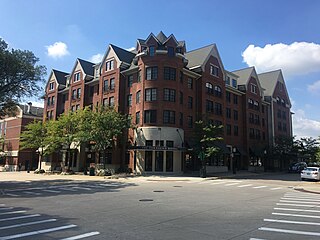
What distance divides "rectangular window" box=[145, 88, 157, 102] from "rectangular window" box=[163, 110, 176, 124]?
232 centimetres

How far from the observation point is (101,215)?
9.80m

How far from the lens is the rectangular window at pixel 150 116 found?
1464 inches

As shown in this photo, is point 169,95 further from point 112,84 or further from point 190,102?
point 112,84

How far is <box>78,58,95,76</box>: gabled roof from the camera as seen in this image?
50791 mm

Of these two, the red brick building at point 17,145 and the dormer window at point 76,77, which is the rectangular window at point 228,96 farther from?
the red brick building at point 17,145

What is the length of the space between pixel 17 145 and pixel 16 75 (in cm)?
4089

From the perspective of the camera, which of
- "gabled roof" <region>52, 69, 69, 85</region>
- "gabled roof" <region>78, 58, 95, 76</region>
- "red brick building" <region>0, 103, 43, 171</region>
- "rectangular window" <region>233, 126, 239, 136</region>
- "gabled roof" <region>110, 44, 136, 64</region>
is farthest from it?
"red brick building" <region>0, 103, 43, 171</region>

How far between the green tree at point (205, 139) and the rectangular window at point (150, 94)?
6.77m

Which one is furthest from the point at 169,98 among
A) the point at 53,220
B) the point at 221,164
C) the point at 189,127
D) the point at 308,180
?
the point at 53,220

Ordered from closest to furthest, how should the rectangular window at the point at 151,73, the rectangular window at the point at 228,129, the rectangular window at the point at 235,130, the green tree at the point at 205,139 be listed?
the green tree at the point at 205,139 → the rectangular window at the point at 151,73 → the rectangular window at the point at 228,129 → the rectangular window at the point at 235,130

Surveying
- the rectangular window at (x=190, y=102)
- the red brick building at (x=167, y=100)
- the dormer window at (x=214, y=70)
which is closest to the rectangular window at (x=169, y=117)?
the red brick building at (x=167, y=100)

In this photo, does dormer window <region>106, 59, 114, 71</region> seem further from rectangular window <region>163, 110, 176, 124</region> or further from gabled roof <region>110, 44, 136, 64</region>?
rectangular window <region>163, 110, 176, 124</region>

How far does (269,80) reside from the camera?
65562 mm

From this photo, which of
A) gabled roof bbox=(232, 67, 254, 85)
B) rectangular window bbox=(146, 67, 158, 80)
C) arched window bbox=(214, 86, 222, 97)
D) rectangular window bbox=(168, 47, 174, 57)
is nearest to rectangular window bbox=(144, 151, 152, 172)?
rectangular window bbox=(146, 67, 158, 80)
